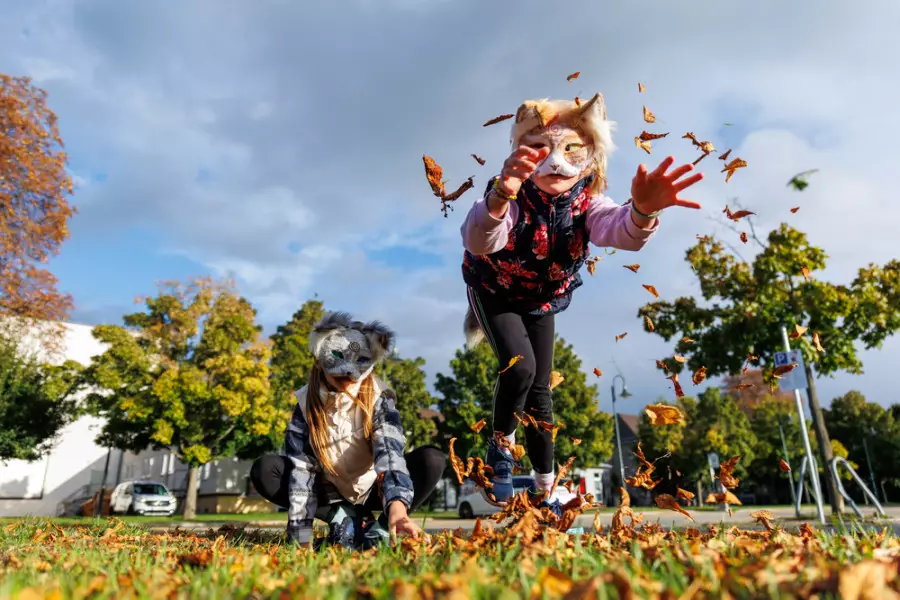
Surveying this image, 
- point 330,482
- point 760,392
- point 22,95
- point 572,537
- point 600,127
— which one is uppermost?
point 22,95

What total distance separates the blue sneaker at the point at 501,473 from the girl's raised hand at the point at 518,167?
1.74 metres

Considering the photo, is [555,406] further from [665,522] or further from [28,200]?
[28,200]

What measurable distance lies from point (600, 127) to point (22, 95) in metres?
16.9

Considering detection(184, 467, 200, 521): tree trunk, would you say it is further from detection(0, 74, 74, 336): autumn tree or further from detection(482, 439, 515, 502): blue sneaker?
detection(482, 439, 515, 502): blue sneaker

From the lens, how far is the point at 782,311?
12.9m

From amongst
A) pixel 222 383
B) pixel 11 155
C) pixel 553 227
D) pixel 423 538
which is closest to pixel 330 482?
pixel 423 538

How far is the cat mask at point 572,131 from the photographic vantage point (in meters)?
3.56

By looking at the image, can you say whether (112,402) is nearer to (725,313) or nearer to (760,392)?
(725,313)

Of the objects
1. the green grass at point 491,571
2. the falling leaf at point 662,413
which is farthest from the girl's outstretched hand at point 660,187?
the green grass at point 491,571

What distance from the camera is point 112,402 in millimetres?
22562

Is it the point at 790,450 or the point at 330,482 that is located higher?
the point at 790,450

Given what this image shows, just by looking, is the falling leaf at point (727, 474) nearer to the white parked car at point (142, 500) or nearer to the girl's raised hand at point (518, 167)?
the girl's raised hand at point (518, 167)

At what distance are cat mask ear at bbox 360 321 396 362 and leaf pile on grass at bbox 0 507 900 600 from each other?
4.88ft

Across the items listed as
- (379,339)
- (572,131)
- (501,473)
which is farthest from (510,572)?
(572,131)
